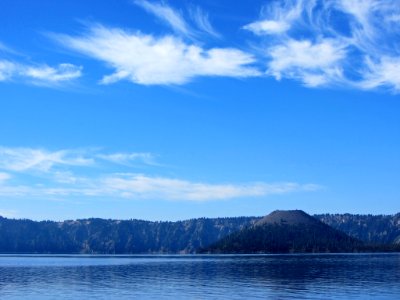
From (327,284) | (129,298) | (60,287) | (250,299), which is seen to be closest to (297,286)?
(327,284)

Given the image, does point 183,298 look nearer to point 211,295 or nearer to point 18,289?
point 211,295

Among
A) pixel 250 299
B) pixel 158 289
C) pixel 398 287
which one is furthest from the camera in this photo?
pixel 158 289

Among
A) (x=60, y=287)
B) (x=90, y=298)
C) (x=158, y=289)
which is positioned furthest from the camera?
(x=60, y=287)

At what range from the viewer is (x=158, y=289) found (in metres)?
118

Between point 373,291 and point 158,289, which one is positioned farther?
point 158,289

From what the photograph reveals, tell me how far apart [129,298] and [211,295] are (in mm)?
14214

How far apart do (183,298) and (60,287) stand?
39.7 m

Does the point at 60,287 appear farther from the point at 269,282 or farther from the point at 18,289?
the point at 269,282

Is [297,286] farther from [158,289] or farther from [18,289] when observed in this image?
[18,289]

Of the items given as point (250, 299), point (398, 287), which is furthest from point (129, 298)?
point (398, 287)

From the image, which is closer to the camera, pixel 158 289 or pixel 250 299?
pixel 250 299

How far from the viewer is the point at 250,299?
95688mm

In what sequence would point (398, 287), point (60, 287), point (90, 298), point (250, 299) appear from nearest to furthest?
point (250, 299)
point (90, 298)
point (398, 287)
point (60, 287)

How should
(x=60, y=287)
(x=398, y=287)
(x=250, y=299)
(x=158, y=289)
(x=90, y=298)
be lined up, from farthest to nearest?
1. (x=60, y=287)
2. (x=158, y=289)
3. (x=398, y=287)
4. (x=90, y=298)
5. (x=250, y=299)
